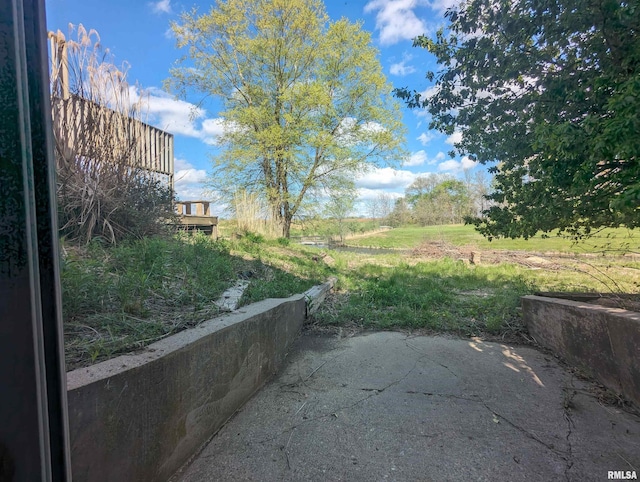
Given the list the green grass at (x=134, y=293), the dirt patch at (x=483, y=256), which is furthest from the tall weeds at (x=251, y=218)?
the dirt patch at (x=483, y=256)

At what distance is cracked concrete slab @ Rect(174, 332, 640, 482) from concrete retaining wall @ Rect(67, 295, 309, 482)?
162mm

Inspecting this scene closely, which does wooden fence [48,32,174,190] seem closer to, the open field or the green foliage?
the open field

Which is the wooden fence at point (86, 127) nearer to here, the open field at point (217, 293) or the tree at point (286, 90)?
the open field at point (217, 293)

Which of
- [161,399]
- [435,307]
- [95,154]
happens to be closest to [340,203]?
[435,307]

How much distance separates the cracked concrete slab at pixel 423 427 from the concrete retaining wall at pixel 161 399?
0.53 feet

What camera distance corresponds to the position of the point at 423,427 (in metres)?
2.03

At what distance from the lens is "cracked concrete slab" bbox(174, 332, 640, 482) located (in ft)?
5.50

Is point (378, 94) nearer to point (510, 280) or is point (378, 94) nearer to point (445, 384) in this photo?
point (510, 280)

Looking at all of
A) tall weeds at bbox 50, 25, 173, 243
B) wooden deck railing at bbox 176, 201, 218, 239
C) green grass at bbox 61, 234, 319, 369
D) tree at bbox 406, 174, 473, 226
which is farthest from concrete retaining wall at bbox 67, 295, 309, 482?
tree at bbox 406, 174, 473, 226

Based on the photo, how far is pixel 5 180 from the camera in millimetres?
678

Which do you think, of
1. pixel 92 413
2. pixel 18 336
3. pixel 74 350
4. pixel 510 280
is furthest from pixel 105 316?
pixel 510 280

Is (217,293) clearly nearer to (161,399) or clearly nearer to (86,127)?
(161,399)

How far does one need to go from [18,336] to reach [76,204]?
287 cm

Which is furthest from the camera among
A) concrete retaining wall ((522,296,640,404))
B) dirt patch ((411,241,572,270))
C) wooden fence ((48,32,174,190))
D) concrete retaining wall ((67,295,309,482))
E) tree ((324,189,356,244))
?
tree ((324,189,356,244))
